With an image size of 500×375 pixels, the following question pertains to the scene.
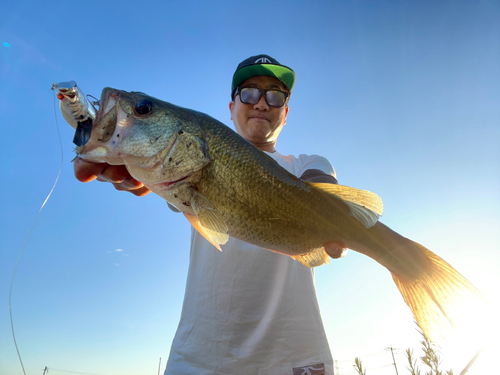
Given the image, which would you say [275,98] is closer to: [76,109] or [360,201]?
[360,201]

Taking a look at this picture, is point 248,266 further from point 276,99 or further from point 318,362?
point 276,99

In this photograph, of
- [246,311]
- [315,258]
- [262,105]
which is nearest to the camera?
[315,258]

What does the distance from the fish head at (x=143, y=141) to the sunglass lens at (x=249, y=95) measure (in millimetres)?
1631

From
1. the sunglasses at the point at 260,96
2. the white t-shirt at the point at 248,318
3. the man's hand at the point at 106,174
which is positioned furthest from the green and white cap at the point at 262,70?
the man's hand at the point at 106,174

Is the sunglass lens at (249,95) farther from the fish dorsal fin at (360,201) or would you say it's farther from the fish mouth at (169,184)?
the fish mouth at (169,184)

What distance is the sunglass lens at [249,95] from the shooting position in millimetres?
3510

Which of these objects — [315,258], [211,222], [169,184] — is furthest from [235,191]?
[315,258]

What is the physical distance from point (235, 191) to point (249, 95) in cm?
201

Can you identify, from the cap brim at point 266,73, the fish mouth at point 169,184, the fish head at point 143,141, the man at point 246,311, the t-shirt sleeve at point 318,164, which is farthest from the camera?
the cap brim at point 266,73

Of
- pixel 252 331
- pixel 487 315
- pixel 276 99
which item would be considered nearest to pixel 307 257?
pixel 252 331

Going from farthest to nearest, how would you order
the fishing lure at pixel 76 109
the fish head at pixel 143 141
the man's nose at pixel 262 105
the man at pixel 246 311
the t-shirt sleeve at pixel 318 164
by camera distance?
the man's nose at pixel 262 105, the t-shirt sleeve at pixel 318 164, the man at pixel 246 311, the fish head at pixel 143 141, the fishing lure at pixel 76 109

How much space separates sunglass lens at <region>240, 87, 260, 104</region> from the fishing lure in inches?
80.4

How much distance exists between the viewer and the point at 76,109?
169 centimetres

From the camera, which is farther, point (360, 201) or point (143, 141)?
point (360, 201)
